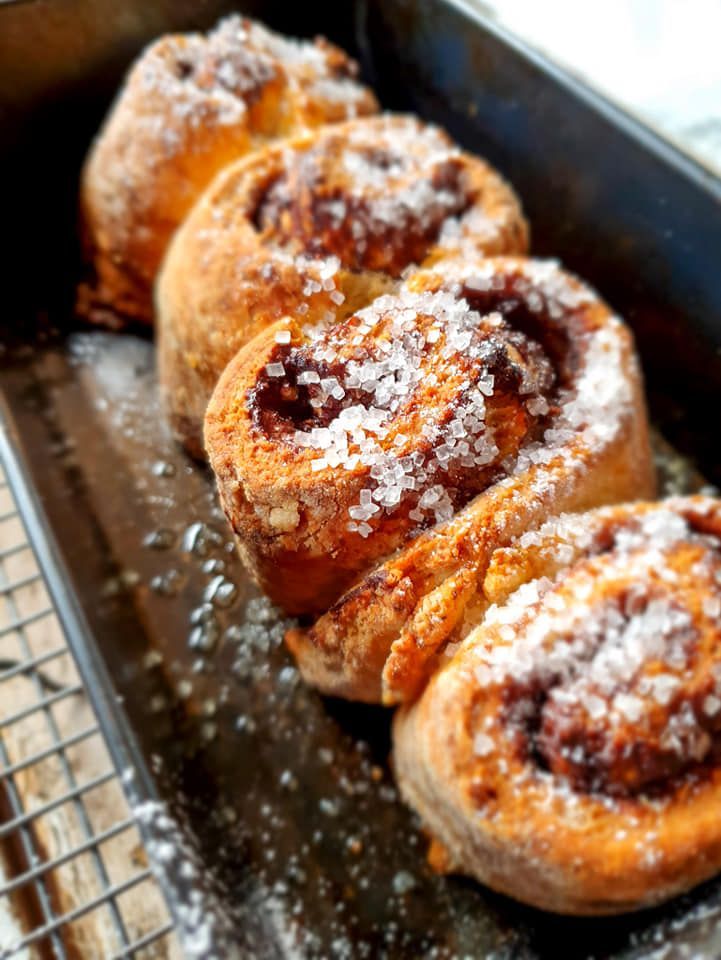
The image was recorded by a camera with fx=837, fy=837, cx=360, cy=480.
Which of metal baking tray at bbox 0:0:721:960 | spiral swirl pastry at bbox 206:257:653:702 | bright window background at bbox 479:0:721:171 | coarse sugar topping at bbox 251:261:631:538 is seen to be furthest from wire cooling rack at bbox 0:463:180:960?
bright window background at bbox 479:0:721:171

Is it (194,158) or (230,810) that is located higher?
(194,158)

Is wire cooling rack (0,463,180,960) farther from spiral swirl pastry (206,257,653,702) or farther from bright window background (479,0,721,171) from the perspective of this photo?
bright window background (479,0,721,171)

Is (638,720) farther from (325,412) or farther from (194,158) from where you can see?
(194,158)

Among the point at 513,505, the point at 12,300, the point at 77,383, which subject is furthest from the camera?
the point at 12,300

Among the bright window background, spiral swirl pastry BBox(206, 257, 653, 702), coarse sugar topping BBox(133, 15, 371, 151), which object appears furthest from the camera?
the bright window background


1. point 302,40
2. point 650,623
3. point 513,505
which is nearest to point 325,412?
point 513,505

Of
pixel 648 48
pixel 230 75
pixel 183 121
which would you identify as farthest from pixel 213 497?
pixel 648 48

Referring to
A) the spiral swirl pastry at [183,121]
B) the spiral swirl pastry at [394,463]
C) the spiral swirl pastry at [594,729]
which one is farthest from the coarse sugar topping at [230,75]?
the spiral swirl pastry at [594,729]
